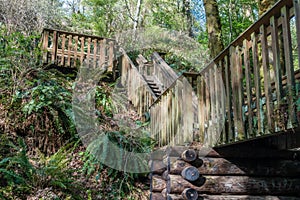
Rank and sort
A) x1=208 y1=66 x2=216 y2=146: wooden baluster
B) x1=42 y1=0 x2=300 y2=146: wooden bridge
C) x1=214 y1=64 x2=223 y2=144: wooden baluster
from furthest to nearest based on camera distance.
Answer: x1=208 y1=66 x2=216 y2=146: wooden baluster
x1=214 y1=64 x2=223 y2=144: wooden baluster
x1=42 y1=0 x2=300 y2=146: wooden bridge

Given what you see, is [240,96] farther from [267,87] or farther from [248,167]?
[248,167]

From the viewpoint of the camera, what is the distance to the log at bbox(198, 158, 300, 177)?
432 centimetres

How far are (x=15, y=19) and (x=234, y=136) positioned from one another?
37.5 ft

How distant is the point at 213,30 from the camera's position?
29.5ft

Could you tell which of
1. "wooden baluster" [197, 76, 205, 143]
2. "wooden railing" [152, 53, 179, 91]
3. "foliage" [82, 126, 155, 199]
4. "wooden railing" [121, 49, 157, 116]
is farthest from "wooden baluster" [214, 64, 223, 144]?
"wooden railing" [152, 53, 179, 91]

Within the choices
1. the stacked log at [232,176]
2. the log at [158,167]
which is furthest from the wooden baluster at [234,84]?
the log at [158,167]

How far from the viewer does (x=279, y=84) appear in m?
2.77

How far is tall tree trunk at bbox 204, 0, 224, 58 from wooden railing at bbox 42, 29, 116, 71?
301 centimetres

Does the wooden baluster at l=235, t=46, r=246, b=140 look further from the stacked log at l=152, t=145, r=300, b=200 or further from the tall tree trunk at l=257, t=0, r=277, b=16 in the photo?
the tall tree trunk at l=257, t=0, r=277, b=16

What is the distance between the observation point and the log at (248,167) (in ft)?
14.2

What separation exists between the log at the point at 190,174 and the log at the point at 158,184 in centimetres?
70

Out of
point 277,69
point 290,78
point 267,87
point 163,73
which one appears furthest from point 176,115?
point 163,73

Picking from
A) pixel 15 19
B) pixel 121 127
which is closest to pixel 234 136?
pixel 121 127

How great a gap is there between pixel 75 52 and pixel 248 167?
22.8ft
